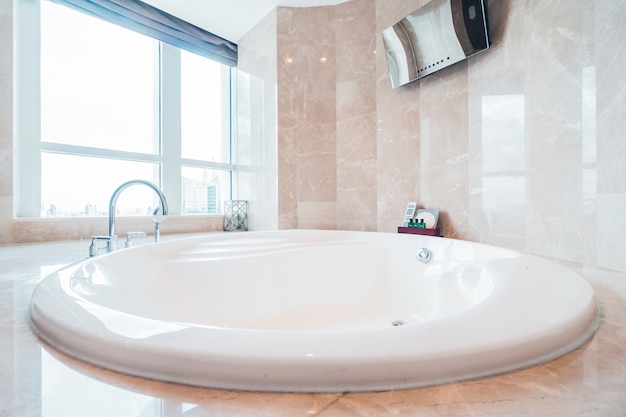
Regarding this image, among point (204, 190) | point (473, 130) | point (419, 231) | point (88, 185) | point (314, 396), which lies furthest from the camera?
point (204, 190)

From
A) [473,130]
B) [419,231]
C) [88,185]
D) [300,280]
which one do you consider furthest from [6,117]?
[473,130]

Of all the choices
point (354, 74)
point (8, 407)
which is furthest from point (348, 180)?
point (8, 407)

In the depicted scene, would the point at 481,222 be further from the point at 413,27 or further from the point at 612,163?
the point at 413,27

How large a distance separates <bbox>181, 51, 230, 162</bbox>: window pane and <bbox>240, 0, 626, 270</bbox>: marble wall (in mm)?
586

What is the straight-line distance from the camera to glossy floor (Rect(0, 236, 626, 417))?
287 millimetres

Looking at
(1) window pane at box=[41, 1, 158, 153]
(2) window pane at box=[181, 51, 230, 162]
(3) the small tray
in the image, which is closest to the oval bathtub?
(3) the small tray

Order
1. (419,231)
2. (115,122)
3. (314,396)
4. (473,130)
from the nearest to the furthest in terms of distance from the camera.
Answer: (314,396) < (473,130) < (419,231) < (115,122)

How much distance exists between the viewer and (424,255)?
136cm

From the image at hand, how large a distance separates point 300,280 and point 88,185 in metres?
1.62

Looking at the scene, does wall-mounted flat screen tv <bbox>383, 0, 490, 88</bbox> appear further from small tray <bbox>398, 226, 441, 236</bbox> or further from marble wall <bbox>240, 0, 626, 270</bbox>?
small tray <bbox>398, 226, 441, 236</bbox>

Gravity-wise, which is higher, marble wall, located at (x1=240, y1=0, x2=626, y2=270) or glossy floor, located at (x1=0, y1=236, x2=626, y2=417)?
marble wall, located at (x1=240, y1=0, x2=626, y2=270)

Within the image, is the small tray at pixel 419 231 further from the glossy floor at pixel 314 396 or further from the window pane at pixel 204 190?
the window pane at pixel 204 190

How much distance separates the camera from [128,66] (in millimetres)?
2176

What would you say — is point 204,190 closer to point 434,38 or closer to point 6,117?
point 6,117
